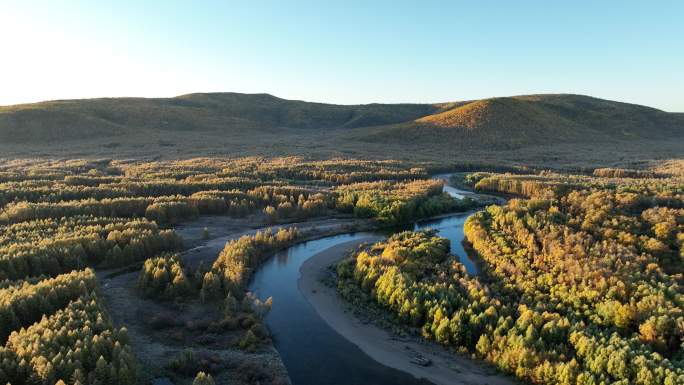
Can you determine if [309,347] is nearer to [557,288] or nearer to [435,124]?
[557,288]

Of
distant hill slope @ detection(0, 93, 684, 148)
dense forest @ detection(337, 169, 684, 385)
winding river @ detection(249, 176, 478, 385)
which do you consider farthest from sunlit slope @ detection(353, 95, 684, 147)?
winding river @ detection(249, 176, 478, 385)

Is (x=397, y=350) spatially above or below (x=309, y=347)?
above

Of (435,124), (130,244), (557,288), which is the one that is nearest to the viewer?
(557,288)

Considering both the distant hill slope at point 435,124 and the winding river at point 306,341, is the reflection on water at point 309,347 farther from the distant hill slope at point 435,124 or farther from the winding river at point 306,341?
the distant hill slope at point 435,124

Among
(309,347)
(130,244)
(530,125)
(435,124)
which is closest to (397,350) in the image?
(309,347)

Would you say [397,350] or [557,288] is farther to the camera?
[557,288]

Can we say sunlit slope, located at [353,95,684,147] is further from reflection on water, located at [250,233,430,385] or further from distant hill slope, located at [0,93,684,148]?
reflection on water, located at [250,233,430,385]

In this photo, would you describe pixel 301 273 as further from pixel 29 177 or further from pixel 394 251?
pixel 29 177

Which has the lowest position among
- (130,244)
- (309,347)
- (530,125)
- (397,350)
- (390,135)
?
(309,347)
